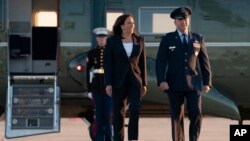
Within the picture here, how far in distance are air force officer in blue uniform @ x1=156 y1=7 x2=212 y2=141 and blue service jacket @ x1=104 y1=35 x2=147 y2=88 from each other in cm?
25

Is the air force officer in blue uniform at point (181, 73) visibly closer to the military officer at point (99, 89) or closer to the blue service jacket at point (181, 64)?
the blue service jacket at point (181, 64)

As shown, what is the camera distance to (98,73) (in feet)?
31.3

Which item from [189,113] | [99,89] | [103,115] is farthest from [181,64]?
[103,115]

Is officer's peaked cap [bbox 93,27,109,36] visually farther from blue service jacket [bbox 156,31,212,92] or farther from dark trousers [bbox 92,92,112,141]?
blue service jacket [bbox 156,31,212,92]

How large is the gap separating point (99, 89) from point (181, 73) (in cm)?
177

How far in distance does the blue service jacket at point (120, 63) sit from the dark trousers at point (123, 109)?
0.27 ft

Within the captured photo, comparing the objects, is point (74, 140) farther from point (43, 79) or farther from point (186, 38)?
point (186, 38)

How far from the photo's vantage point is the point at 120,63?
8016 mm

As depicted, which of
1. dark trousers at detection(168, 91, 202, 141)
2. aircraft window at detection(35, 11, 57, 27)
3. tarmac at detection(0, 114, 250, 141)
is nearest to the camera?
dark trousers at detection(168, 91, 202, 141)

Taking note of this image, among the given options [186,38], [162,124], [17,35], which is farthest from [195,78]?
[162,124]

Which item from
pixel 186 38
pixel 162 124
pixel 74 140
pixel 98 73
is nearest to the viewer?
pixel 186 38

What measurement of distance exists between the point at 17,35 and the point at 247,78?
374cm

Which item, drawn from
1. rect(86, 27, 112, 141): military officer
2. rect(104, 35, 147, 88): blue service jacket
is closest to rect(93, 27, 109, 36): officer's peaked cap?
rect(86, 27, 112, 141): military officer

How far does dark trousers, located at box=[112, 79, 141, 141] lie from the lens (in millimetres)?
7957
